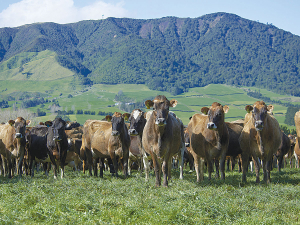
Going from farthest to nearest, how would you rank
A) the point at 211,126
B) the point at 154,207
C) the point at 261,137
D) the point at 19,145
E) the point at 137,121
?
the point at 19,145
the point at 137,121
the point at 261,137
the point at 211,126
the point at 154,207

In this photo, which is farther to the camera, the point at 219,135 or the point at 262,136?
the point at 219,135

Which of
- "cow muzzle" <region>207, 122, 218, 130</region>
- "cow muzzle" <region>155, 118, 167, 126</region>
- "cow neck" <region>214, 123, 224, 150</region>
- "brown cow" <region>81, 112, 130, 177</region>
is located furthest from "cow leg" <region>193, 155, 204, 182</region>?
"cow muzzle" <region>155, 118, 167, 126</region>

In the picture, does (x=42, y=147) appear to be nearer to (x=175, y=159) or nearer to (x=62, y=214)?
(x=62, y=214)

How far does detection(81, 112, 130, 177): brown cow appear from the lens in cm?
1561

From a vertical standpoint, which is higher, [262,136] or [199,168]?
[262,136]

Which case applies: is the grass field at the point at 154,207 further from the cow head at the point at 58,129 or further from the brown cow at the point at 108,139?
the cow head at the point at 58,129

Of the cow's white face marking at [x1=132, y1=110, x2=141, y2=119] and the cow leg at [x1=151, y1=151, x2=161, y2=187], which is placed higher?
the cow's white face marking at [x1=132, y1=110, x2=141, y2=119]

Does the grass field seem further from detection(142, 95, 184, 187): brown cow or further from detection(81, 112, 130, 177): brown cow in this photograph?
detection(81, 112, 130, 177): brown cow

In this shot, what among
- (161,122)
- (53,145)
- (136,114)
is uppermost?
(161,122)

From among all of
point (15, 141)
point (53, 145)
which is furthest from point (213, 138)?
point (15, 141)

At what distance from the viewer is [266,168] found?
40.0 ft

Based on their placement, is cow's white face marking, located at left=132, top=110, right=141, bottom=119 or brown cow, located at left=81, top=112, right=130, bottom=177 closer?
brown cow, located at left=81, top=112, right=130, bottom=177

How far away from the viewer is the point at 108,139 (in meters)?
16.7

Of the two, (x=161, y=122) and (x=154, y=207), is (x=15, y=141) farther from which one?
(x=154, y=207)
